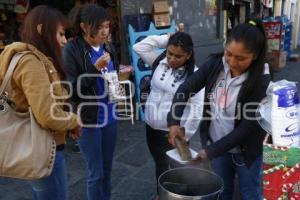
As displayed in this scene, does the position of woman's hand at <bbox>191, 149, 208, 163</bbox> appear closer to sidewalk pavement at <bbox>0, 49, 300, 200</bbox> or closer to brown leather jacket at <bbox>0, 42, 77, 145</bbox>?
brown leather jacket at <bbox>0, 42, 77, 145</bbox>

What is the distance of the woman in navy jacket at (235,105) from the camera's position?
195 centimetres

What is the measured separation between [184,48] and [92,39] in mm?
656

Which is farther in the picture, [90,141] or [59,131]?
[90,141]

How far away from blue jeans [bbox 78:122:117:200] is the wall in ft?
10.6

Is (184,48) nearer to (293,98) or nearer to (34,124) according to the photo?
(293,98)

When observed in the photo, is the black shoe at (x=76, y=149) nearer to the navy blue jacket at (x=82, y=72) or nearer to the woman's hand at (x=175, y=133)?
the navy blue jacket at (x=82, y=72)

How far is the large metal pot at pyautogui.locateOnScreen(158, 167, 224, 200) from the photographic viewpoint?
2059 millimetres

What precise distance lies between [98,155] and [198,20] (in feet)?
16.5

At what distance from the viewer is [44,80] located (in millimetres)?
1841

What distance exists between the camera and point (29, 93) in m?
1.81

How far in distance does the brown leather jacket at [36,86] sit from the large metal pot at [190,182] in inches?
26.4

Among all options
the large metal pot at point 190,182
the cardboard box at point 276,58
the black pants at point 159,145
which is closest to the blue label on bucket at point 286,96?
the large metal pot at point 190,182

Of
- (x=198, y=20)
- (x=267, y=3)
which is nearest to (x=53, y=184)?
(x=198, y=20)

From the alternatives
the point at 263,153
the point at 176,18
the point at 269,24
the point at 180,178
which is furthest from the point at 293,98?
the point at 269,24
